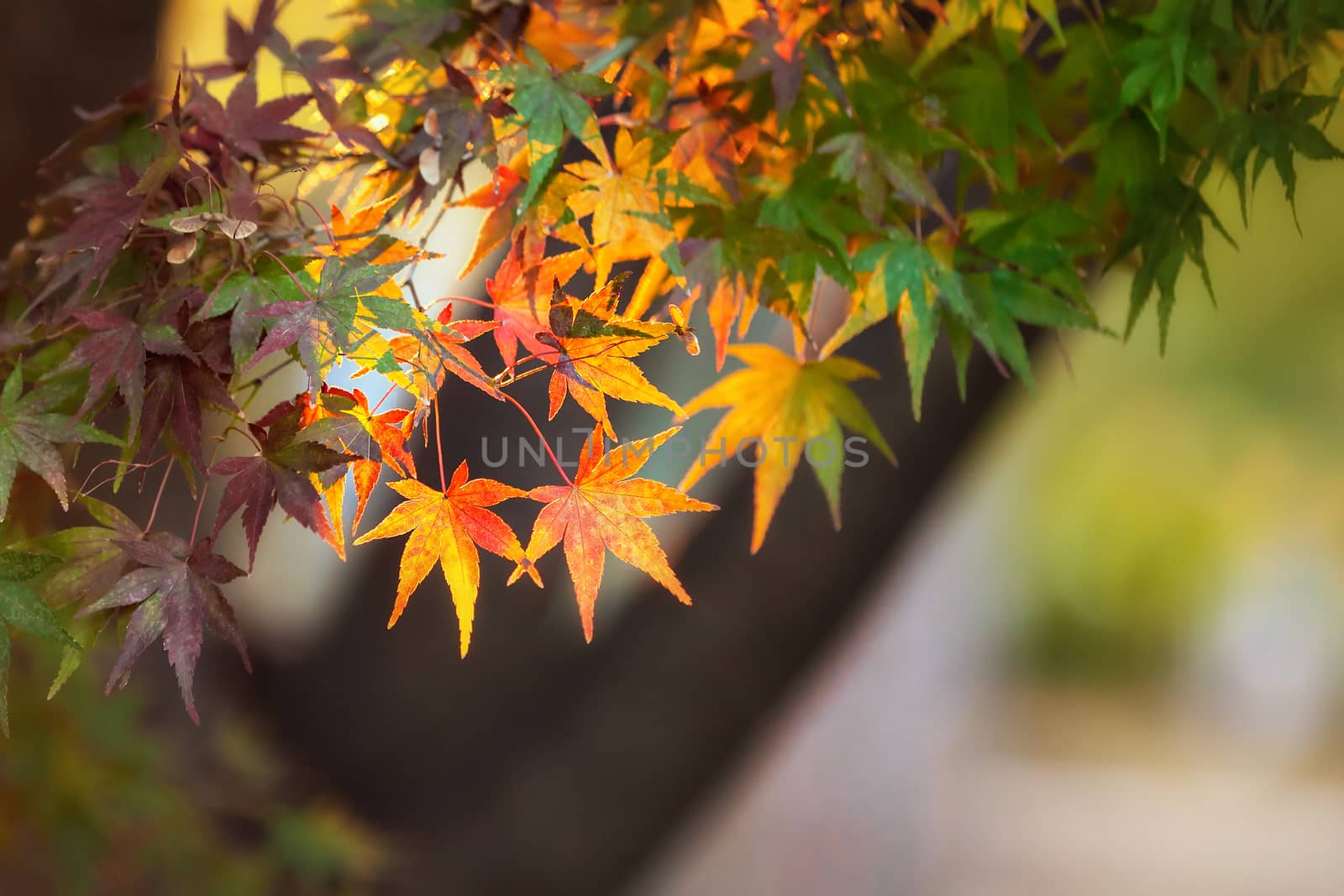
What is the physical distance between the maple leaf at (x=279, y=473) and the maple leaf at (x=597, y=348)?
11 centimetres

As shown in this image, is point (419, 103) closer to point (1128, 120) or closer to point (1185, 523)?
point (1128, 120)

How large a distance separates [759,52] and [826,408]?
0.69ft

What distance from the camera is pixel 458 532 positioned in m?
0.49

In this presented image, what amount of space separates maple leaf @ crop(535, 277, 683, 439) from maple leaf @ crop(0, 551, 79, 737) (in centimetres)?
24

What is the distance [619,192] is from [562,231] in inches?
1.9

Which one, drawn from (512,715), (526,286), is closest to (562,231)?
(526,286)

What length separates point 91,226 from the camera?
496mm

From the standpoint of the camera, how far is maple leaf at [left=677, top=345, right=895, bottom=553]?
0.62 m

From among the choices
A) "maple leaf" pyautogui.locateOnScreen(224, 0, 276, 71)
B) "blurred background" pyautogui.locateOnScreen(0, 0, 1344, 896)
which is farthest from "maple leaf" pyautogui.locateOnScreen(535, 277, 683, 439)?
"blurred background" pyautogui.locateOnScreen(0, 0, 1344, 896)

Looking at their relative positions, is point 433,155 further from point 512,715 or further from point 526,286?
point 512,715

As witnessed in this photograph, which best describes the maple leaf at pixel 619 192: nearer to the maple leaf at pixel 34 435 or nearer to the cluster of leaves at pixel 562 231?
the cluster of leaves at pixel 562 231

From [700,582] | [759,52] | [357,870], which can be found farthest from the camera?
[357,870]

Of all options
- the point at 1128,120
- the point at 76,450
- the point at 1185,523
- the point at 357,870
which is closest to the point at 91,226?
the point at 76,450

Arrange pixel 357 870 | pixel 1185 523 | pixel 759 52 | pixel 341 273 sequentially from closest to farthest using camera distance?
pixel 341 273 → pixel 759 52 → pixel 357 870 → pixel 1185 523
